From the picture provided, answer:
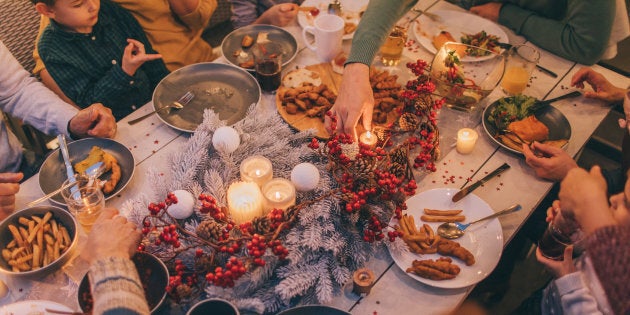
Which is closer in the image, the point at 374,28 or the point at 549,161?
the point at 549,161

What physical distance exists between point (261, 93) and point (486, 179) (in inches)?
38.8

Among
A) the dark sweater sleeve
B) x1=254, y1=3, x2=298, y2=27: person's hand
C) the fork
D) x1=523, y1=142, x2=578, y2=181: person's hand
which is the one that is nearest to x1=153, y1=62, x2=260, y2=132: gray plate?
the fork

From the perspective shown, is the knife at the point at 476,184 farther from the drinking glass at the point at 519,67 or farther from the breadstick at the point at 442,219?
the drinking glass at the point at 519,67

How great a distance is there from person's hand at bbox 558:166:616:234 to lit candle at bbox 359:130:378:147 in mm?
629

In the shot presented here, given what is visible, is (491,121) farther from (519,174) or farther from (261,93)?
(261,93)

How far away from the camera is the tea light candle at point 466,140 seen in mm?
1706

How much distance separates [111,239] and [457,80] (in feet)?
4.60

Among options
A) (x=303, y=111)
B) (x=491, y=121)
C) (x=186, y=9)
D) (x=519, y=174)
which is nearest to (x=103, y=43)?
(x=186, y=9)

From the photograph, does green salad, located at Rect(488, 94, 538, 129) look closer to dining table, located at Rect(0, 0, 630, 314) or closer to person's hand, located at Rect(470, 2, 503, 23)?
dining table, located at Rect(0, 0, 630, 314)

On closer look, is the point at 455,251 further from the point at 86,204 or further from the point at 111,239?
the point at 86,204

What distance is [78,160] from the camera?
1.68 metres

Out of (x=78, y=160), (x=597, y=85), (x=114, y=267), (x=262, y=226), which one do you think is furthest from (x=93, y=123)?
(x=597, y=85)

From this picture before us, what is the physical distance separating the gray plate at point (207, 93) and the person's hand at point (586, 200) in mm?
1208

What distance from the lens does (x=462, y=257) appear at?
4.60 feet
